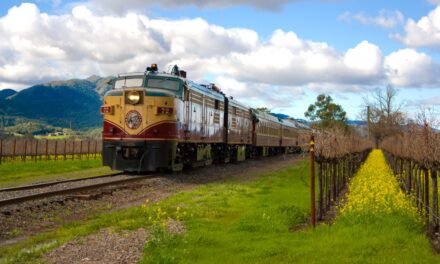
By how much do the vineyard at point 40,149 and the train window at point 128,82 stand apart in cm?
1756

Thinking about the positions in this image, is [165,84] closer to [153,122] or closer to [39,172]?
[153,122]

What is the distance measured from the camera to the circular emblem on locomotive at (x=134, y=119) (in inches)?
832

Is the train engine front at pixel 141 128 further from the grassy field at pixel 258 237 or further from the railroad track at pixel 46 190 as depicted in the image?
the grassy field at pixel 258 237

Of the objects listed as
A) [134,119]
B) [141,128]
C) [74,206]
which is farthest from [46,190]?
[134,119]

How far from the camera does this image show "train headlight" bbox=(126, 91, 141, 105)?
21219 mm

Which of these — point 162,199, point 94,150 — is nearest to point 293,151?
point 94,150

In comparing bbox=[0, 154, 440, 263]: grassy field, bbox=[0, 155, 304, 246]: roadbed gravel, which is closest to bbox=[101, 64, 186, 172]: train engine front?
bbox=[0, 155, 304, 246]: roadbed gravel

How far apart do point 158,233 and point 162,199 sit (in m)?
6.74

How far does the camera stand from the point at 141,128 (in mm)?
21078

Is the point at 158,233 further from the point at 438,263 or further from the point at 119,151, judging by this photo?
the point at 119,151

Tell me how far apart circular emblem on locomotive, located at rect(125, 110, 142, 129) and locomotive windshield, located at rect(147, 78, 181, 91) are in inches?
61.8

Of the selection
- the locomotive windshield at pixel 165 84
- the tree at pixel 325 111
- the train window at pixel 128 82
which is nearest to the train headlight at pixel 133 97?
the train window at pixel 128 82

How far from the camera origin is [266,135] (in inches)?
1932

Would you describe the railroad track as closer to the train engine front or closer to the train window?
the train engine front
